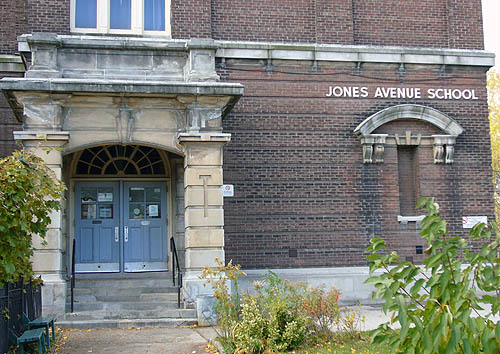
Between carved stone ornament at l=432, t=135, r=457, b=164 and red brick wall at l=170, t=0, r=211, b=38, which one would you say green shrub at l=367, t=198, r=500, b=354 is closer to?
carved stone ornament at l=432, t=135, r=457, b=164

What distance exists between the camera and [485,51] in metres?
15.2

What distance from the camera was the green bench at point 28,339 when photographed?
24.2 ft

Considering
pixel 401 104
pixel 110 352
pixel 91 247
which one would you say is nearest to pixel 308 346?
pixel 110 352

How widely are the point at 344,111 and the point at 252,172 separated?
271cm

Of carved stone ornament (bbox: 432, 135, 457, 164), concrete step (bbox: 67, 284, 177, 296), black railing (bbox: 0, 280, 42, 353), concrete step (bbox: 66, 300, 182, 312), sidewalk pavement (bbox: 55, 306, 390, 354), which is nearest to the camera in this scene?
black railing (bbox: 0, 280, 42, 353)

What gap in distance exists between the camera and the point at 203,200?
11.7 metres

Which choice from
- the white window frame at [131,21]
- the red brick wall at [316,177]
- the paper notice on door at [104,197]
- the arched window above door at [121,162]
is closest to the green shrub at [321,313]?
the red brick wall at [316,177]

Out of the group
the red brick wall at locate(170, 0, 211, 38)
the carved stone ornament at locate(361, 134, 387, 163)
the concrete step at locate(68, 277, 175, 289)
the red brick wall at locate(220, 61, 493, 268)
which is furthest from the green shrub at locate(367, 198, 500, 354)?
the red brick wall at locate(170, 0, 211, 38)

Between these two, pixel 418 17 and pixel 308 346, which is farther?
pixel 418 17

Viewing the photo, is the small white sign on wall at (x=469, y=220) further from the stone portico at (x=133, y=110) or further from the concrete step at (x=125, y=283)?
the concrete step at (x=125, y=283)

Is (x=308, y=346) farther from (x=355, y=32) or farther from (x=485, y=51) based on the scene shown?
(x=485, y=51)

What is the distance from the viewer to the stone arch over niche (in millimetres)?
14227

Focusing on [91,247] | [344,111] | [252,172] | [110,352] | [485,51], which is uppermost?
[485,51]

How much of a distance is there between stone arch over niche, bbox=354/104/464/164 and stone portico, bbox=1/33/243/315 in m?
3.81
